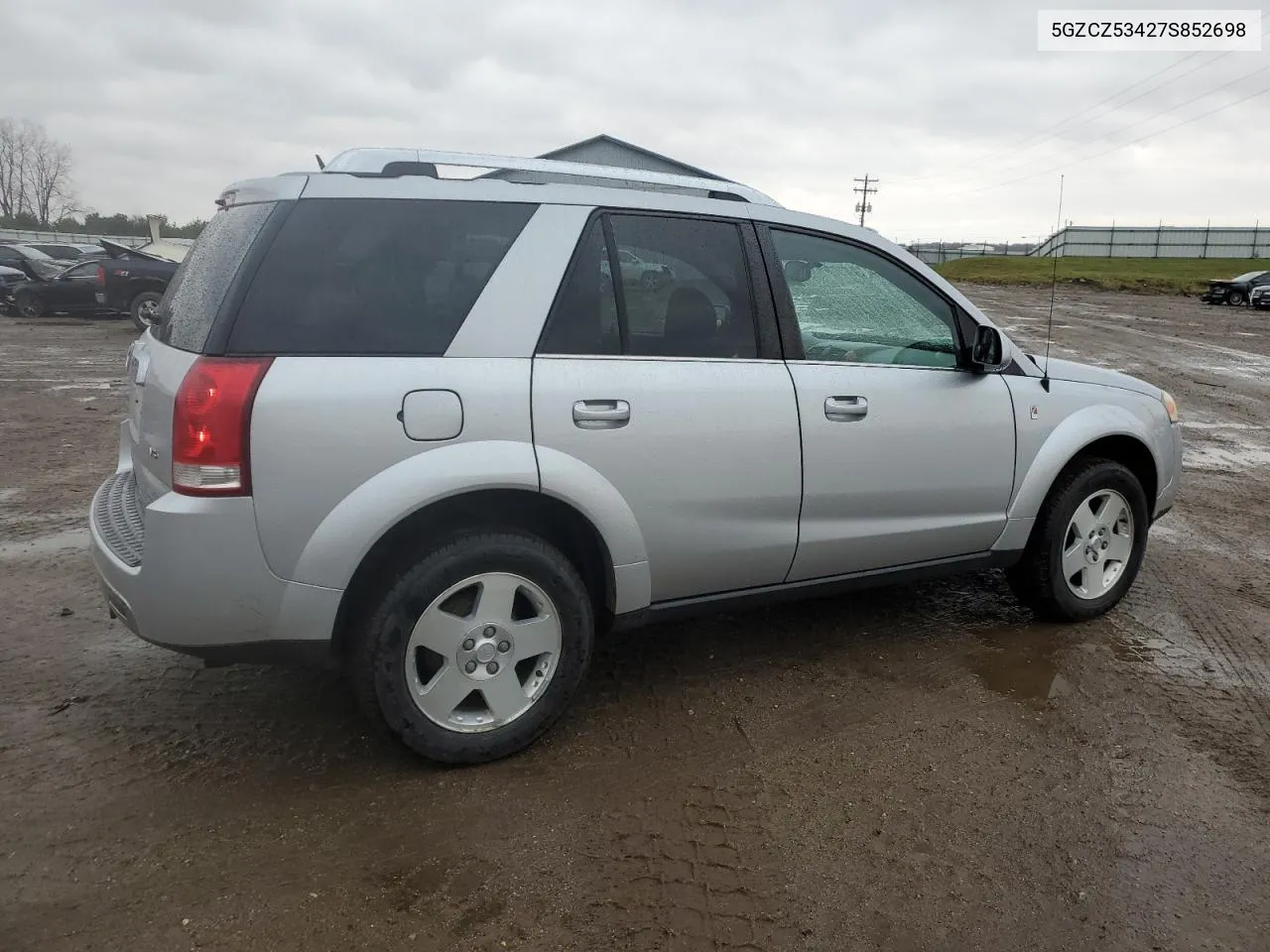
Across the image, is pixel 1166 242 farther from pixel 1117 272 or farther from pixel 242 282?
pixel 242 282

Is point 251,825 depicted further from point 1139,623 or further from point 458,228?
point 1139,623

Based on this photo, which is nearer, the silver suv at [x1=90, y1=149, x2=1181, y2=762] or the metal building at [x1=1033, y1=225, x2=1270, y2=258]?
the silver suv at [x1=90, y1=149, x2=1181, y2=762]

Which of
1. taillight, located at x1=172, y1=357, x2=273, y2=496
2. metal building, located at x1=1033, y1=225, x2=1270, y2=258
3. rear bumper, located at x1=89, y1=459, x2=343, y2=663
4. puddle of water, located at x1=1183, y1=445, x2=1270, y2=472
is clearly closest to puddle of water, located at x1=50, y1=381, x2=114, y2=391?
rear bumper, located at x1=89, y1=459, x2=343, y2=663

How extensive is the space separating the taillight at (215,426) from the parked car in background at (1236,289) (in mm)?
37392

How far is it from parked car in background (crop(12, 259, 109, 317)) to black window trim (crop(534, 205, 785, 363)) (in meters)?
19.3

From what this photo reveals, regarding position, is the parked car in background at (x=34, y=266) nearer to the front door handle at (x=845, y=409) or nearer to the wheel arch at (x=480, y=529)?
the wheel arch at (x=480, y=529)

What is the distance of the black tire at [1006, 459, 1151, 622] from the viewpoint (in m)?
4.21

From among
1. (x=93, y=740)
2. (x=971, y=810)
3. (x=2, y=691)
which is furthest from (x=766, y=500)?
(x=2, y=691)

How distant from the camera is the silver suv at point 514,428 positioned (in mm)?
2729

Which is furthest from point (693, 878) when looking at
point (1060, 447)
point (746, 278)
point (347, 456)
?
point (1060, 447)

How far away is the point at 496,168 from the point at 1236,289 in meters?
37.3

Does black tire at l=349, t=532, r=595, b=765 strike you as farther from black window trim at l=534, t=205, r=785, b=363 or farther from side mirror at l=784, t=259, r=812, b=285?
side mirror at l=784, t=259, r=812, b=285

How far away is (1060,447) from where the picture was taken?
4.13 metres

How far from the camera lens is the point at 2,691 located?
11.7 ft
